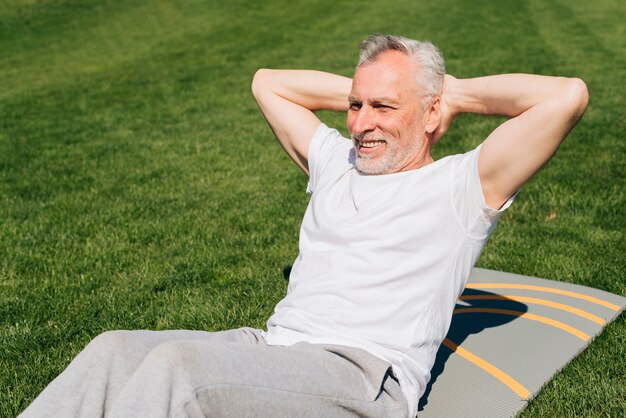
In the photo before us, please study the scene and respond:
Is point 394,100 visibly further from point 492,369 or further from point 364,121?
point 492,369

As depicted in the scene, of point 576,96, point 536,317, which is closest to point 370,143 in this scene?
point 576,96

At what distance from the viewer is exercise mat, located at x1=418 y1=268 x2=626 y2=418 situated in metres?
3.71

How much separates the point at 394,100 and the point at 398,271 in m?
0.84

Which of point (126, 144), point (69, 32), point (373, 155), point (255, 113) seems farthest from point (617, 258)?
point (69, 32)

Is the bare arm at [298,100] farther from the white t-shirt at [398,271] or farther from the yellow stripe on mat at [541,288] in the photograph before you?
the yellow stripe on mat at [541,288]

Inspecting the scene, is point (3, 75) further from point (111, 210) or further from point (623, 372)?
A: point (623, 372)

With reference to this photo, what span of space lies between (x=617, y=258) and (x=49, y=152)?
22.8ft

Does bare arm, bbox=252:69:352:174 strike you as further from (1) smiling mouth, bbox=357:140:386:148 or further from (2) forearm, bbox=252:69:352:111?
(1) smiling mouth, bbox=357:140:386:148

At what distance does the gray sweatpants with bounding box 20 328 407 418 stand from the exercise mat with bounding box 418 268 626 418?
0.85 m

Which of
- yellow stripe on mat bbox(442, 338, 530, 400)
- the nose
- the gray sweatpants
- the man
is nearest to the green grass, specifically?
yellow stripe on mat bbox(442, 338, 530, 400)

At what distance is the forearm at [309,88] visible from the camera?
4.04 meters

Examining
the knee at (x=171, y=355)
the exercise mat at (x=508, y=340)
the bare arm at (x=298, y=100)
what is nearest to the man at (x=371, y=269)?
the knee at (x=171, y=355)

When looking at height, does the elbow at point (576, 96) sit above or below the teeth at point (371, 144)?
above

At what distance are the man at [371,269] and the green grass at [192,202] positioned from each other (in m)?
1.07
